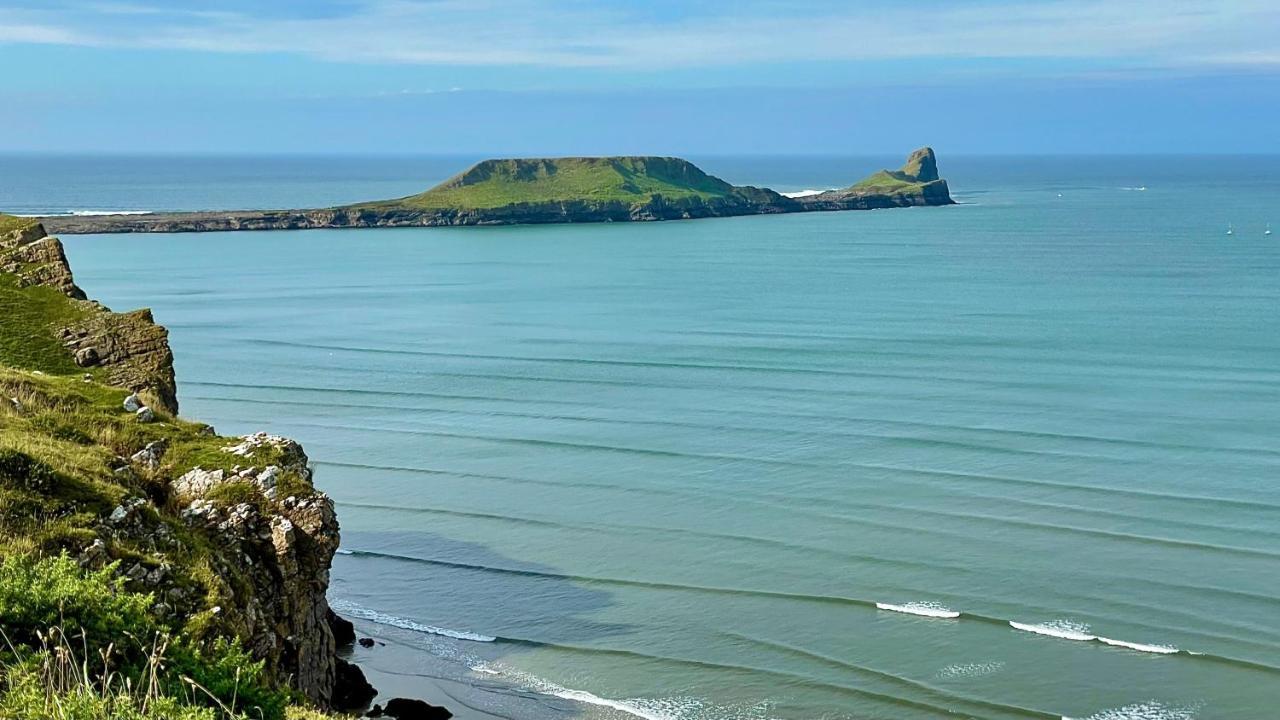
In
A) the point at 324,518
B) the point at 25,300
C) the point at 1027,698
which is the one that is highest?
the point at 25,300

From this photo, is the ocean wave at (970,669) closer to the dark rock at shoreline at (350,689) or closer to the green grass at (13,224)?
the dark rock at shoreline at (350,689)

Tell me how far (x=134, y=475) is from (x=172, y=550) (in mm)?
2649

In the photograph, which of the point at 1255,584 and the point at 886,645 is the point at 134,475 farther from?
the point at 1255,584

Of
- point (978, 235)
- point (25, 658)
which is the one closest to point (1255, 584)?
point (25, 658)

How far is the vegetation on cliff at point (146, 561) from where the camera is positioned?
1380cm

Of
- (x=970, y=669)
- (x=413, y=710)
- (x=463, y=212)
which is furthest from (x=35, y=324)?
(x=463, y=212)

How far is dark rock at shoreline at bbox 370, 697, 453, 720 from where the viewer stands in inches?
996

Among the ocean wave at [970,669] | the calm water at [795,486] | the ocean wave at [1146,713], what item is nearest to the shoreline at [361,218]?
the calm water at [795,486]

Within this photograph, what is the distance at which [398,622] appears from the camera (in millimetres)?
30594

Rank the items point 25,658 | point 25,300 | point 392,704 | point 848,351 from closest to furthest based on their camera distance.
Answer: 1. point 25,658
2. point 392,704
3. point 25,300
4. point 848,351

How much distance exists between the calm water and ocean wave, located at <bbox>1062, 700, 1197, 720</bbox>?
6cm

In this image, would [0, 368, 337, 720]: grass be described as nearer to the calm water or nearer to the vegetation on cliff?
the vegetation on cliff

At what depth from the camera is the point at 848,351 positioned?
64750 mm

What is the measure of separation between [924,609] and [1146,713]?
6467 millimetres
